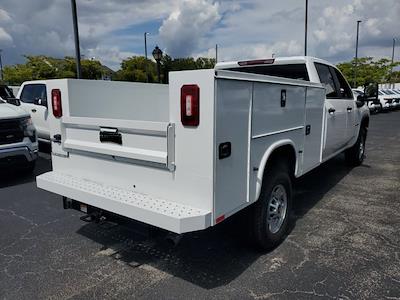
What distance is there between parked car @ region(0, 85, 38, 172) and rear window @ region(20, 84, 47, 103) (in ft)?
8.13

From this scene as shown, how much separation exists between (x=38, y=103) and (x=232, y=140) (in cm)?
778

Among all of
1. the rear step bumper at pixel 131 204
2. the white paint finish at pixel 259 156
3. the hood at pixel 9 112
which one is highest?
the hood at pixel 9 112

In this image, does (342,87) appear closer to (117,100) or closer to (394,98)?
(117,100)

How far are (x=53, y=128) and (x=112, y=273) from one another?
1.58m

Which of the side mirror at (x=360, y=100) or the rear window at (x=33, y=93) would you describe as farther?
the rear window at (x=33, y=93)

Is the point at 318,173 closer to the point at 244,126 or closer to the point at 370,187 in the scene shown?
the point at 370,187

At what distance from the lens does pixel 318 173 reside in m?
6.85

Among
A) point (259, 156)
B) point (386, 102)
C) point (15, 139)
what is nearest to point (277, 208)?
point (259, 156)

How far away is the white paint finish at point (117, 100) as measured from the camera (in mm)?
3550

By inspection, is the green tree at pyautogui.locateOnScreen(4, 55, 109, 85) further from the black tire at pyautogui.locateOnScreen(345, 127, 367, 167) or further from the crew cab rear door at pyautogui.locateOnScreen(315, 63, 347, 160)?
the crew cab rear door at pyautogui.locateOnScreen(315, 63, 347, 160)

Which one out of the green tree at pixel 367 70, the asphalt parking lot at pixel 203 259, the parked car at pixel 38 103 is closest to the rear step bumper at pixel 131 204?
the asphalt parking lot at pixel 203 259

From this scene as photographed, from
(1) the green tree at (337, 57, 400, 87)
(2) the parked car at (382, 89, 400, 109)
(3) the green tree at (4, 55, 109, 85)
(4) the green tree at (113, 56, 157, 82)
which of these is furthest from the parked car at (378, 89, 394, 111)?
(4) the green tree at (113, 56, 157, 82)

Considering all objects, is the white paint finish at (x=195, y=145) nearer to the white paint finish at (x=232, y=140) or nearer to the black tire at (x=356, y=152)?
the white paint finish at (x=232, y=140)

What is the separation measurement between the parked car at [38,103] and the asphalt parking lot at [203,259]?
424cm
